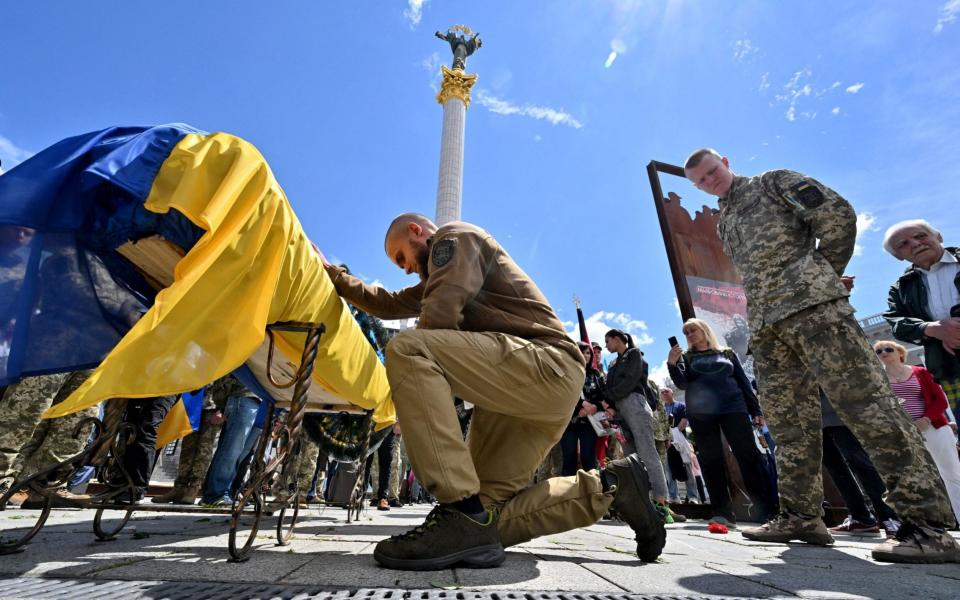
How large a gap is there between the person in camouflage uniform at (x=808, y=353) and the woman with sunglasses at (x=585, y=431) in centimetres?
236

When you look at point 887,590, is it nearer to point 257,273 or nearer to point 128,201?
point 257,273

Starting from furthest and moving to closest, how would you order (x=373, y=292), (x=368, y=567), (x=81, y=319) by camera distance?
(x=373, y=292), (x=81, y=319), (x=368, y=567)

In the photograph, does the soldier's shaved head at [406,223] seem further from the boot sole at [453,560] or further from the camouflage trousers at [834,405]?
the camouflage trousers at [834,405]

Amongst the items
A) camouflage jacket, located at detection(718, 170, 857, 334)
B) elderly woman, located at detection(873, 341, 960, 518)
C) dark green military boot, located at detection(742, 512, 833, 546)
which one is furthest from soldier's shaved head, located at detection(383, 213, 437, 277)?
elderly woman, located at detection(873, 341, 960, 518)

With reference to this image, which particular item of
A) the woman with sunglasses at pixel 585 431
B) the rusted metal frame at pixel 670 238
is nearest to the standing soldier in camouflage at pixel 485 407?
the woman with sunglasses at pixel 585 431

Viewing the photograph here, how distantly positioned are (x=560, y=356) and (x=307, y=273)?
1051mm

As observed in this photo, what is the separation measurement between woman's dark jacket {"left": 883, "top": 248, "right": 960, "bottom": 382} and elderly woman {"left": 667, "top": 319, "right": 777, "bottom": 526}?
152 centimetres

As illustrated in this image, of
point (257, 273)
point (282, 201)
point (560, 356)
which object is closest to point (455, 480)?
point (560, 356)

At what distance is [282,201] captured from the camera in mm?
1651

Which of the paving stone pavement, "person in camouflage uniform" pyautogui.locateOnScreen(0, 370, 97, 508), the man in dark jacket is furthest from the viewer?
"person in camouflage uniform" pyautogui.locateOnScreen(0, 370, 97, 508)

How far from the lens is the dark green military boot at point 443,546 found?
1.39 meters

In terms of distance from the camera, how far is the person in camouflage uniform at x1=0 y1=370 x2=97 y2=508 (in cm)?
346

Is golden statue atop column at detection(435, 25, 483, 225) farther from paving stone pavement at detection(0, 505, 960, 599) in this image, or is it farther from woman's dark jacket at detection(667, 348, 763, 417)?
paving stone pavement at detection(0, 505, 960, 599)

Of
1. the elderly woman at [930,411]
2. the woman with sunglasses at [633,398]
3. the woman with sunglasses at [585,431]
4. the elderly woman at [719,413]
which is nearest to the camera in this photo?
the elderly woman at [930,411]
